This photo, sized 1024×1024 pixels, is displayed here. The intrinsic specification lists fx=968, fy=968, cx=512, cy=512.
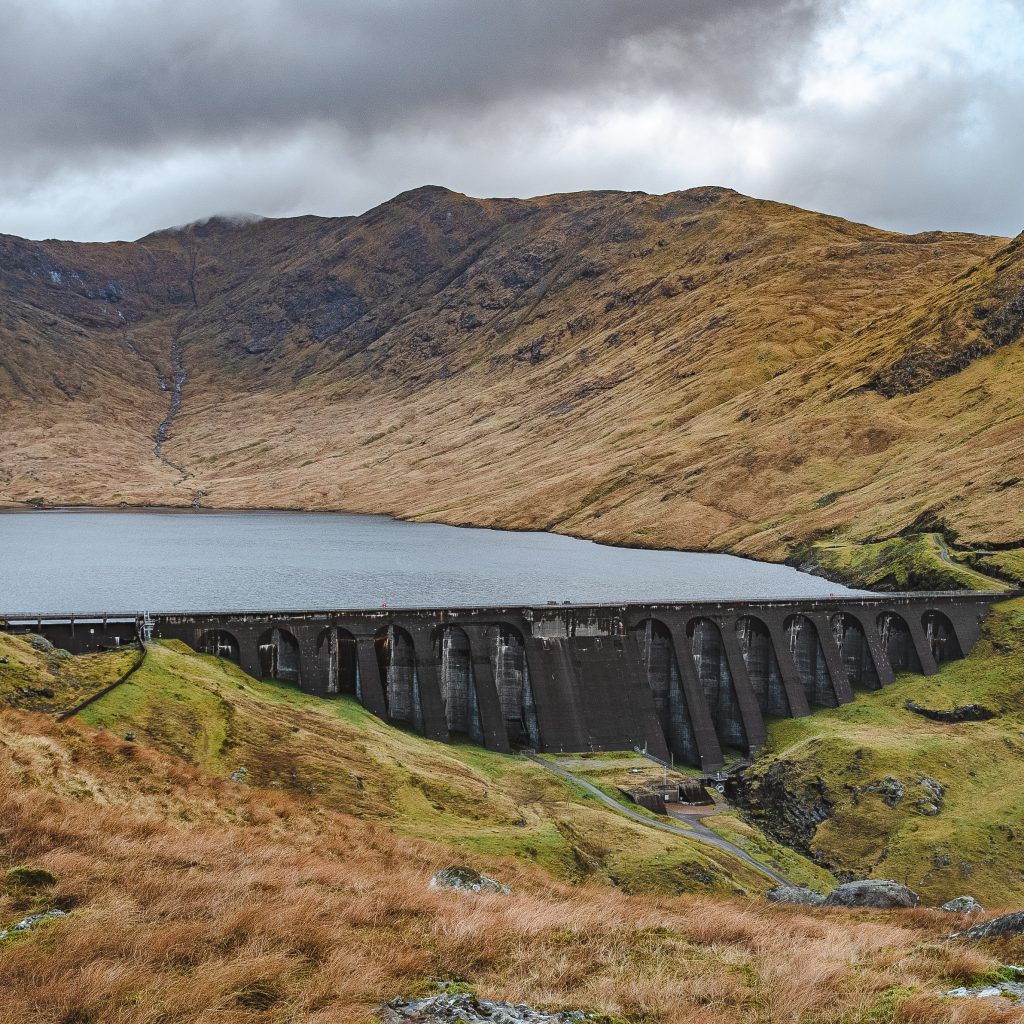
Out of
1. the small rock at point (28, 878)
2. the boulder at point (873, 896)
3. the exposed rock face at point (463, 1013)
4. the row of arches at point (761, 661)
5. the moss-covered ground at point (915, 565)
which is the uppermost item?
the moss-covered ground at point (915, 565)

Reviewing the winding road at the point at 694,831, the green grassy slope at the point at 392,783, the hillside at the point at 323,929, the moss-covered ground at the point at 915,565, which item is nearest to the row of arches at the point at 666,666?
the green grassy slope at the point at 392,783

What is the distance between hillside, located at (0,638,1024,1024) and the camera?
695 inches

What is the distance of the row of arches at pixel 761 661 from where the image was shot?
96.3m

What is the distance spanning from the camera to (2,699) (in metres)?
51.0

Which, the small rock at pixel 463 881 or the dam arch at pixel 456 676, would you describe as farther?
the dam arch at pixel 456 676

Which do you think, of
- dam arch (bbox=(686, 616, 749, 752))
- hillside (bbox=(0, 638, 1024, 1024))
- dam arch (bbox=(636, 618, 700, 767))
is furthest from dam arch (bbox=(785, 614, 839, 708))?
hillside (bbox=(0, 638, 1024, 1024))

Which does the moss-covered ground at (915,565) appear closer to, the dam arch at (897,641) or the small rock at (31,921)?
the dam arch at (897,641)

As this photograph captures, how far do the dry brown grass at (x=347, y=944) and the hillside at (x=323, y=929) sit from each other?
0.07 meters

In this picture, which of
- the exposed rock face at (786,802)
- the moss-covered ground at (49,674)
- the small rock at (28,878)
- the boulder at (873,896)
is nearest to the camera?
the small rock at (28,878)

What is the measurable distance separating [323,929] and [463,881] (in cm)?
1245

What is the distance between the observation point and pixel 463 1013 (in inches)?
707

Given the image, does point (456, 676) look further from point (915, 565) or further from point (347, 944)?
point (915, 565)

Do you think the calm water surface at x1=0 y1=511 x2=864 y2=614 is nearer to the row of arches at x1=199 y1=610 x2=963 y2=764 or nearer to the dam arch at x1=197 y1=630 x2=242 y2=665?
the row of arches at x1=199 y1=610 x2=963 y2=764

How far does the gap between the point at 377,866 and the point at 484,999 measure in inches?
634
